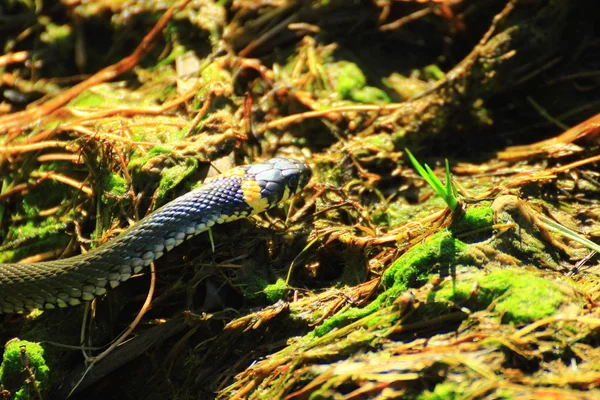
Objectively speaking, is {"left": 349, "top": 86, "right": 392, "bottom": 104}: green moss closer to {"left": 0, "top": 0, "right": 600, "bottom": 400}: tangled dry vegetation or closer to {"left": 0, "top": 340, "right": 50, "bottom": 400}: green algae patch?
{"left": 0, "top": 0, "right": 600, "bottom": 400}: tangled dry vegetation

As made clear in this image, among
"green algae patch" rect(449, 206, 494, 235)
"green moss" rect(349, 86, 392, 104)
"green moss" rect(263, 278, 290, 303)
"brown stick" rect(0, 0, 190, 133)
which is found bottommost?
"green moss" rect(263, 278, 290, 303)

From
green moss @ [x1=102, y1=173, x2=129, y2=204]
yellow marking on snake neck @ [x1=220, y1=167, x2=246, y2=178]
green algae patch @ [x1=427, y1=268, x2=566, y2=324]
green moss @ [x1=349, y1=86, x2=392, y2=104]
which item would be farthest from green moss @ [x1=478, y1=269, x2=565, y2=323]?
green moss @ [x1=102, y1=173, x2=129, y2=204]

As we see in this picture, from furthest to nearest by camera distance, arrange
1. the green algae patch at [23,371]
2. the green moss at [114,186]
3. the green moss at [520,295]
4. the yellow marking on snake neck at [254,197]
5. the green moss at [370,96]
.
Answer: the green moss at [370,96] < the green moss at [114,186] < the yellow marking on snake neck at [254,197] < the green algae patch at [23,371] < the green moss at [520,295]

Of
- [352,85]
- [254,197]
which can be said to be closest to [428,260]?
[254,197]

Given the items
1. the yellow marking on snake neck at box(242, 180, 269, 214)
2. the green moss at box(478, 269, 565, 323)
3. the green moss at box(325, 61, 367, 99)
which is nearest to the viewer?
the green moss at box(478, 269, 565, 323)

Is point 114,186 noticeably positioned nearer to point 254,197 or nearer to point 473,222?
point 254,197

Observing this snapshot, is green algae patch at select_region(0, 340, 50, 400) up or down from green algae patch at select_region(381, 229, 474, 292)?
down

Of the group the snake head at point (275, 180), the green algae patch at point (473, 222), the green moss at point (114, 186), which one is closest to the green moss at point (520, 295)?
the green algae patch at point (473, 222)

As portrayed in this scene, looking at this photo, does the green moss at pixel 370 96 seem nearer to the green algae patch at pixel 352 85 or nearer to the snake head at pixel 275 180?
the green algae patch at pixel 352 85
